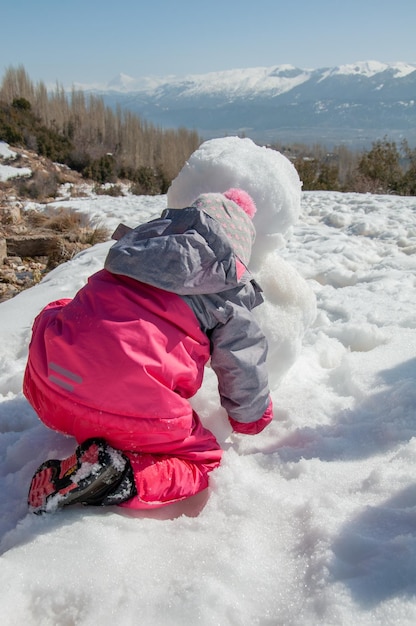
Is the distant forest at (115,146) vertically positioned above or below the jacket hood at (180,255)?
below

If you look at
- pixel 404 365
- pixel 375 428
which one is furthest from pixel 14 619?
pixel 404 365

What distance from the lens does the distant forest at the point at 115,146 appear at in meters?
13.8

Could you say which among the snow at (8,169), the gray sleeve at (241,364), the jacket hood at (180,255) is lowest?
the snow at (8,169)

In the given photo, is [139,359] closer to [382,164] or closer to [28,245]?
[28,245]

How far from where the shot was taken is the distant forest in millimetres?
13750

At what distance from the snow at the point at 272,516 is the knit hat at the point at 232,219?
0.24 m

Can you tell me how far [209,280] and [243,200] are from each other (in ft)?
1.44

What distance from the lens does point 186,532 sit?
1.16 metres

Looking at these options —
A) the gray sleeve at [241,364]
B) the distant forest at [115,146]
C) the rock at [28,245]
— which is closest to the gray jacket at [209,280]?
the gray sleeve at [241,364]

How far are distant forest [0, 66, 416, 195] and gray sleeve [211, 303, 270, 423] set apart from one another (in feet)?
35.3

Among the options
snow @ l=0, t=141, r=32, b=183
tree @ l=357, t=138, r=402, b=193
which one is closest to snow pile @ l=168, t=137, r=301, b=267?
tree @ l=357, t=138, r=402, b=193

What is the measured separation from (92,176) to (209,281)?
22.4 meters

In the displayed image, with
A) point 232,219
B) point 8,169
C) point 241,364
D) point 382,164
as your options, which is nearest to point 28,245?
point 232,219

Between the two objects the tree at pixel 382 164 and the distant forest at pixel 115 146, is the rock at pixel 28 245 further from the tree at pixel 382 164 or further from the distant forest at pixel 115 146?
the tree at pixel 382 164
